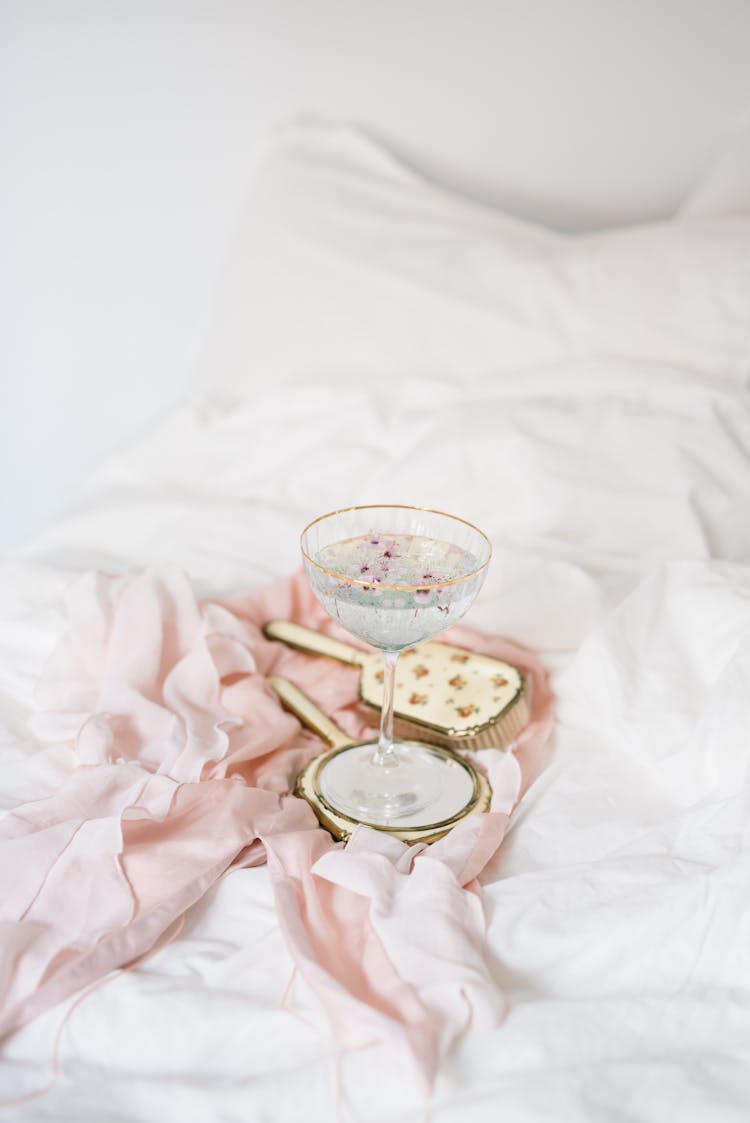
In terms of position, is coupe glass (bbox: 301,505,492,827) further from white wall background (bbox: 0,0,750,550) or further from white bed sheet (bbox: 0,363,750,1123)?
white wall background (bbox: 0,0,750,550)

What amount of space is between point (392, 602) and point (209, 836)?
23 centimetres

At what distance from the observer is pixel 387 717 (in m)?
0.90

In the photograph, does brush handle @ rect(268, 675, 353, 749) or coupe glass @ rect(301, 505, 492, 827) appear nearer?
coupe glass @ rect(301, 505, 492, 827)

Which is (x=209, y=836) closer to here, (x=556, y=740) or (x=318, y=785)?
(x=318, y=785)

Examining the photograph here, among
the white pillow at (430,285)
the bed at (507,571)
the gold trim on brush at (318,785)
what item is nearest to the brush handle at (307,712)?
the gold trim on brush at (318,785)

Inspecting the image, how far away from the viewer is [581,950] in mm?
708

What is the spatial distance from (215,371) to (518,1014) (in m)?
1.24

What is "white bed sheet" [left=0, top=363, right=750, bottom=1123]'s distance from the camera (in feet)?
2.02

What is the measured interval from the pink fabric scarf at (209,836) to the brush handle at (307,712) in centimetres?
2

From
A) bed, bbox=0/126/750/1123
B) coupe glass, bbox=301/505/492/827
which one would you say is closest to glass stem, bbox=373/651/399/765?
coupe glass, bbox=301/505/492/827

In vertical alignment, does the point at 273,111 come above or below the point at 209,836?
above

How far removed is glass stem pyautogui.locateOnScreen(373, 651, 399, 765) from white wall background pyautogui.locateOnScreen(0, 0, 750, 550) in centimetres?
120

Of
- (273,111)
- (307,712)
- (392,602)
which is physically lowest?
(307,712)

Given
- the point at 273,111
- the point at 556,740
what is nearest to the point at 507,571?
the point at 556,740
